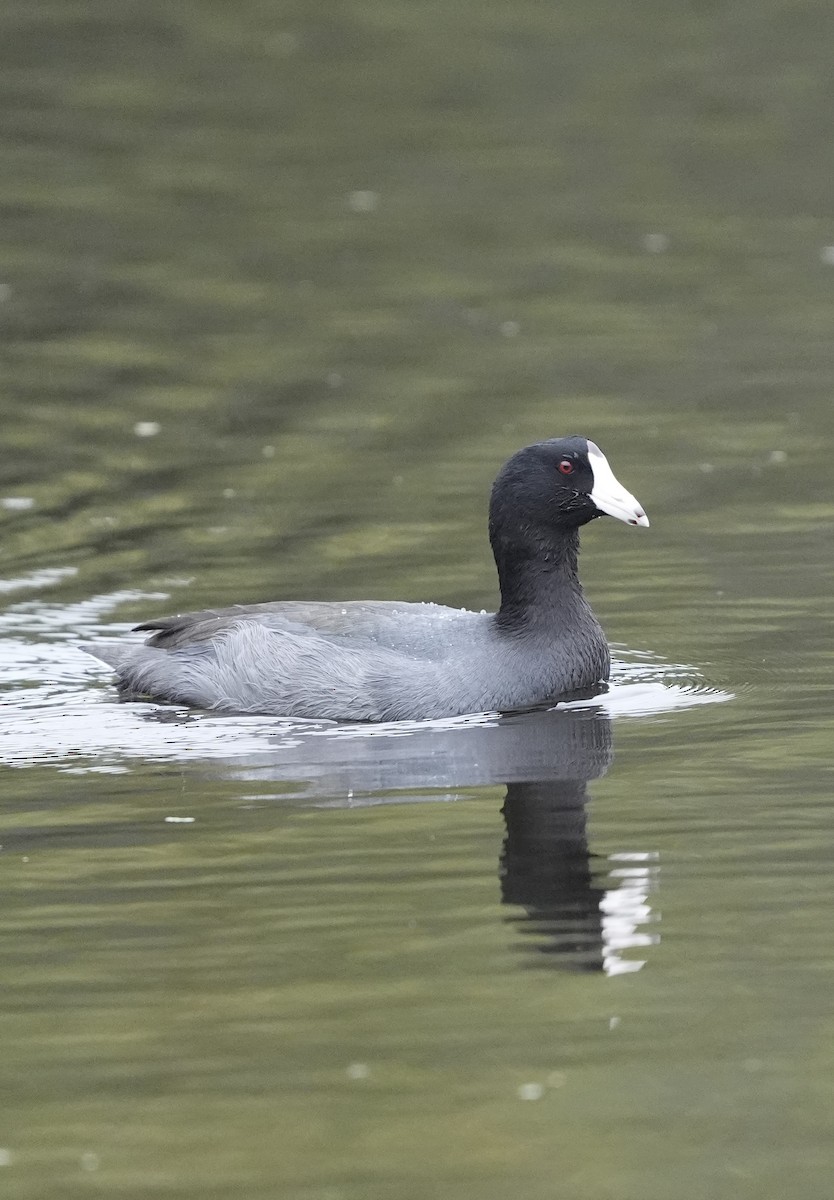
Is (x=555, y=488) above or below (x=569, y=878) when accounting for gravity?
above

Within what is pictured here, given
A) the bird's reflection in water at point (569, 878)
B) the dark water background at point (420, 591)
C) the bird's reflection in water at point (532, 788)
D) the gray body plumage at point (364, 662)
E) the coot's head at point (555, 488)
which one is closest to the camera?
the dark water background at point (420, 591)

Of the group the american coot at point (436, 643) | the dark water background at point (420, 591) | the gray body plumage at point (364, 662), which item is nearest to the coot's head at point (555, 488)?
the american coot at point (436, 643)

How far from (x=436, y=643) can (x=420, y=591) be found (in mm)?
1920

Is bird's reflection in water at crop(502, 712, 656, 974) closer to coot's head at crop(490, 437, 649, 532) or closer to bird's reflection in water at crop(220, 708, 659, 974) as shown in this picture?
bird's reflection in water at crop(220, 708, 659, 974)

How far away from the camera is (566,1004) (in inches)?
245

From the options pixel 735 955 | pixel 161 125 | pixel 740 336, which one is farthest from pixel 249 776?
pixel 161 125

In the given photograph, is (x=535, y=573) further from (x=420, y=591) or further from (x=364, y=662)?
(x=420, y=591)

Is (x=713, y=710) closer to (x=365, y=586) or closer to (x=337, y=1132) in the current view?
(x=365, y=586)

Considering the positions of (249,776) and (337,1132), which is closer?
(337,1132)

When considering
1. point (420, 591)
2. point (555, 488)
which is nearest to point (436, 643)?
point (555, 488)

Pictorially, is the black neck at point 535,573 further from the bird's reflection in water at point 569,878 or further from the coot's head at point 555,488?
the bird's reflection in water at point 569,878

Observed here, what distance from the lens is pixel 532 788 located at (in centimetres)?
848

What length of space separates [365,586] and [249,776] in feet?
9.70

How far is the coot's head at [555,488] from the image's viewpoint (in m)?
9.90
